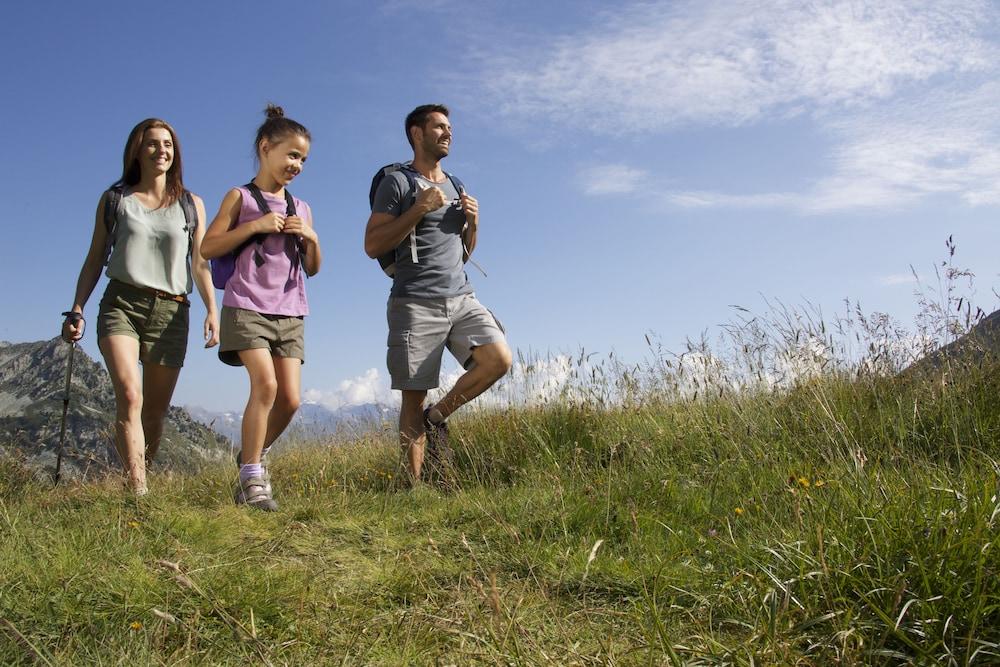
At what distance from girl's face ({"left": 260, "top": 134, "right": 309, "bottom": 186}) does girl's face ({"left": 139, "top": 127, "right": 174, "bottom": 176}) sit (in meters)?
0.57

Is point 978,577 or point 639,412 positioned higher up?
point 639,412

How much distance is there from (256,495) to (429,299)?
59.4 inches

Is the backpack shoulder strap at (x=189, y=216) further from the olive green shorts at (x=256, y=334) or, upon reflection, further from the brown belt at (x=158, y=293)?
the olive green shorts at (x=256, y=334)

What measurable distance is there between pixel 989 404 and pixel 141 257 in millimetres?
4767

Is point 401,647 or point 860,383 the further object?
point 860,383

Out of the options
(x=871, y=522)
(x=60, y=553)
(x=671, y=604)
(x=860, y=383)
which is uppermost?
(x=860, y=383)

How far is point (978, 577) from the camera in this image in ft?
6.24

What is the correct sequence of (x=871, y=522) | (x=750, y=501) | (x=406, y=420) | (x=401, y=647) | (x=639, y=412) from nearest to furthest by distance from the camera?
1. (x=401, y=647)
2. (x=871, y=522)
3. (x=750, y=501)
4. (x=406, y=420)
5. (x=639, y=412)

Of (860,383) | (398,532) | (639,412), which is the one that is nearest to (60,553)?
(398,532)

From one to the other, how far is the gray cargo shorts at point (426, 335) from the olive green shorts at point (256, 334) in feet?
1.90

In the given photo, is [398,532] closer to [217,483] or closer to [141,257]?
[217,483]

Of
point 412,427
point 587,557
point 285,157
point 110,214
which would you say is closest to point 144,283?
point 110,214

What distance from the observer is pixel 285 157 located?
171 inches

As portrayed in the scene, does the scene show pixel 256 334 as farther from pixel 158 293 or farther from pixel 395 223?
pixel 395 223
